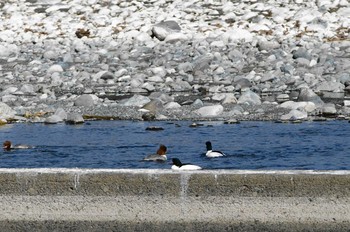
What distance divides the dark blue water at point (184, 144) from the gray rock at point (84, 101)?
180 cm

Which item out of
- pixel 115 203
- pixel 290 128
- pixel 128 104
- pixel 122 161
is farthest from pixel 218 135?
pixel 115 203

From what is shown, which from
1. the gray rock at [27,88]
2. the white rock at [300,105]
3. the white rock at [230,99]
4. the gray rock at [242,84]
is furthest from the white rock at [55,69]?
the white rock at [300,105]

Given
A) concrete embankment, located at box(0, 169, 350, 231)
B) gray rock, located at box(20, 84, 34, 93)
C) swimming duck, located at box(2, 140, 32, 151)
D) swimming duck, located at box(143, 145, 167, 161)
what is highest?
concrete embankment, located at box(0, 169, 350, 231)

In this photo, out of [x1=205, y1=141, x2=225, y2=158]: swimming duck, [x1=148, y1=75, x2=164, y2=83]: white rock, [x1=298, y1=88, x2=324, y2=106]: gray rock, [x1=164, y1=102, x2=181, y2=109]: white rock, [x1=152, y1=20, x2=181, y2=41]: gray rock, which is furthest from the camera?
[x1=152, y1=20, x2=181, y2=41]: gray rock

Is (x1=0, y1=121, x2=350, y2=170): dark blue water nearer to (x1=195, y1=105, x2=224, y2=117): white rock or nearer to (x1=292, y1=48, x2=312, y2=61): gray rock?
(x1=195, y1=105, x2=224, y2=117): white rock

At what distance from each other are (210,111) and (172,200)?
11012 mm

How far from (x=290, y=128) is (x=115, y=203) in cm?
951

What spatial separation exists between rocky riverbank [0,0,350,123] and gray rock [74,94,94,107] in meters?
0.02

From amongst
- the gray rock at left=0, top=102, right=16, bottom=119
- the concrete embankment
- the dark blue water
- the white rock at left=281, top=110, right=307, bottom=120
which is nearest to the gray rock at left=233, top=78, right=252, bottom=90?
the white rock at left=281, top=110, right=307, bottom=120

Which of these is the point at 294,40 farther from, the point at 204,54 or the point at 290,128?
the point at 290,128

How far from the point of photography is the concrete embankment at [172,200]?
313 inches

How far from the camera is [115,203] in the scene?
26.6 ft

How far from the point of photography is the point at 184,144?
1602 centimetres

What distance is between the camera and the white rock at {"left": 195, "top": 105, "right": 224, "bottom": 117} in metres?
19.0
